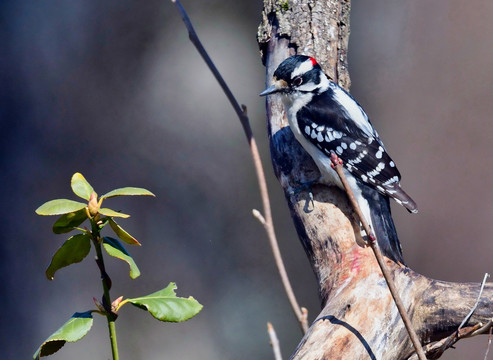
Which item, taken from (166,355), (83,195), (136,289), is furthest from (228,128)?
(83,195)

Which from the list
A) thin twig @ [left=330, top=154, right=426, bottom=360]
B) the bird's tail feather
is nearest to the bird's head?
the bird's tail feather

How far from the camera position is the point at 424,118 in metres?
3.14

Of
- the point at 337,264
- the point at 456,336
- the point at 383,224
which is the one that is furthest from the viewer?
the point at 383,224

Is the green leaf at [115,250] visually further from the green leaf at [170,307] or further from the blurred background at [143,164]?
the blurred background at [143,164]

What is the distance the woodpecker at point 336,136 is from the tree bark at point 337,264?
0.29ft

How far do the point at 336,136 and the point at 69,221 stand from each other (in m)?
1.23

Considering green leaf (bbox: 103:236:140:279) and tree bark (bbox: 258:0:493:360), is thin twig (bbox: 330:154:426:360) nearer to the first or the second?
green leaf (bbox: 103:236:140:279)

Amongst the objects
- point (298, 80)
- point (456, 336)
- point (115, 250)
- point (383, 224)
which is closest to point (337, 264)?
point (383, 224)

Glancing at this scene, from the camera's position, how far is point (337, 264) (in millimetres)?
1558

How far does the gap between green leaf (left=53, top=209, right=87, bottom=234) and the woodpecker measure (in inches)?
42.7

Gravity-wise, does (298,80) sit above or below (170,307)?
above

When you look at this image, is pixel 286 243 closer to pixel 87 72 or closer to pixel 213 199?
pixel 213 199

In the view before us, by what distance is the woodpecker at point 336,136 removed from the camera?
1784 mm

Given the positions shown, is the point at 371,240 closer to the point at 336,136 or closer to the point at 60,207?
the point at 60,207
